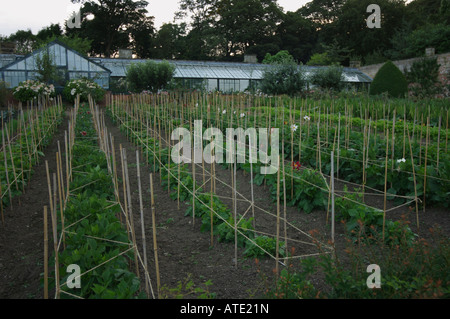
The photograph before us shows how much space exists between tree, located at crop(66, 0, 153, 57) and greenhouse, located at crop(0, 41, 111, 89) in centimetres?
1573

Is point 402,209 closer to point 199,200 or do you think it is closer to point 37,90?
point 199,200

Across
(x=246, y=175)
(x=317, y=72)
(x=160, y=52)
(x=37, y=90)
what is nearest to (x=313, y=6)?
(x=160, y=52)

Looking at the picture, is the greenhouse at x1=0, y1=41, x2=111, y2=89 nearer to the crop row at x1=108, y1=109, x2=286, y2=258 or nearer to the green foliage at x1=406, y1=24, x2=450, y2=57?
the crop row at x1=108, y1=109, x2=286, y2=258

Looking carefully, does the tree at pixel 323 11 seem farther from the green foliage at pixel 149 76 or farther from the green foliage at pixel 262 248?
the green foliage at pixel 262 248

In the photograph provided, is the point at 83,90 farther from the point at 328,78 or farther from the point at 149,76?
the point at 328,78

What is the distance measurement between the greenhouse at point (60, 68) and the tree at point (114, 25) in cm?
1573

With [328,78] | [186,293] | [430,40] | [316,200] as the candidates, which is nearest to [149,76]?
[328,78]

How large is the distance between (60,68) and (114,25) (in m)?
18.1

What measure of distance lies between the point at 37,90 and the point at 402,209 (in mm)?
13123

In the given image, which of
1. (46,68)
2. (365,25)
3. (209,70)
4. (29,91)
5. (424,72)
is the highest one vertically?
(365,25)

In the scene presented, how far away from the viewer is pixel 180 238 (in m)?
3.92

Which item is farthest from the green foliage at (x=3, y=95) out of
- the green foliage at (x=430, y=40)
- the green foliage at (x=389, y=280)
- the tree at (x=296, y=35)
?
the tree at (x=296, y=35)

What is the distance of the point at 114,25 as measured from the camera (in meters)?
35.2

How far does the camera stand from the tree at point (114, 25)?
34344 millimetres
